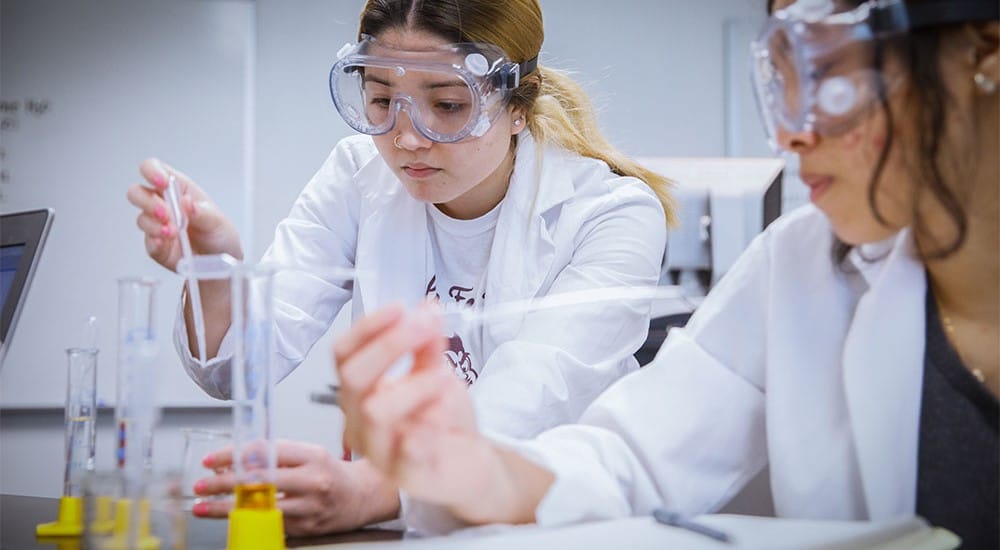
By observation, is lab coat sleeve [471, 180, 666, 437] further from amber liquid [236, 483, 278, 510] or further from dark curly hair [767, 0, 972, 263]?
dark curly hair [767, 0, 972, 263]

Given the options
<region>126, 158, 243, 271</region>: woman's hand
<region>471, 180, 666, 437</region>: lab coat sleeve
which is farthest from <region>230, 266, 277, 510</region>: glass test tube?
<region>471, 180, 666, 437</region>: lab coat sleeve

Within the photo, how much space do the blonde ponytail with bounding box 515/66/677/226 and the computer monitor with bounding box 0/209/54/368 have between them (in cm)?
85

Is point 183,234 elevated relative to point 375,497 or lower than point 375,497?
elevated

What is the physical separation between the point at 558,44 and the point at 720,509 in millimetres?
3065

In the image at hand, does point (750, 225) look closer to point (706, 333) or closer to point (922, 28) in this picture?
point (706, 333)

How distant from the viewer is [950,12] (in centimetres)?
87

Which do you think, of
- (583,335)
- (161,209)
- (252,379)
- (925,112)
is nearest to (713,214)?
(583,335)

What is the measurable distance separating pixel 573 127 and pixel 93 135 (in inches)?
88.0

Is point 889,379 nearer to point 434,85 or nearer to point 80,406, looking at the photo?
point 434,85

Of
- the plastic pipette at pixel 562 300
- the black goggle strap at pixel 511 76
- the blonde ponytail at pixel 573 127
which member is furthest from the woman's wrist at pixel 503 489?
the blonde ponytail at pixel 573 127

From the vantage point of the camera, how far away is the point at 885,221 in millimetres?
962

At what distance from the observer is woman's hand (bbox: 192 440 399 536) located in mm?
1047

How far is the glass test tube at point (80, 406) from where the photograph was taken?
116 centimetres

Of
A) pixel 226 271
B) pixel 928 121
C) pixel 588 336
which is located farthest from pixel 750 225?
pixel 226 271
